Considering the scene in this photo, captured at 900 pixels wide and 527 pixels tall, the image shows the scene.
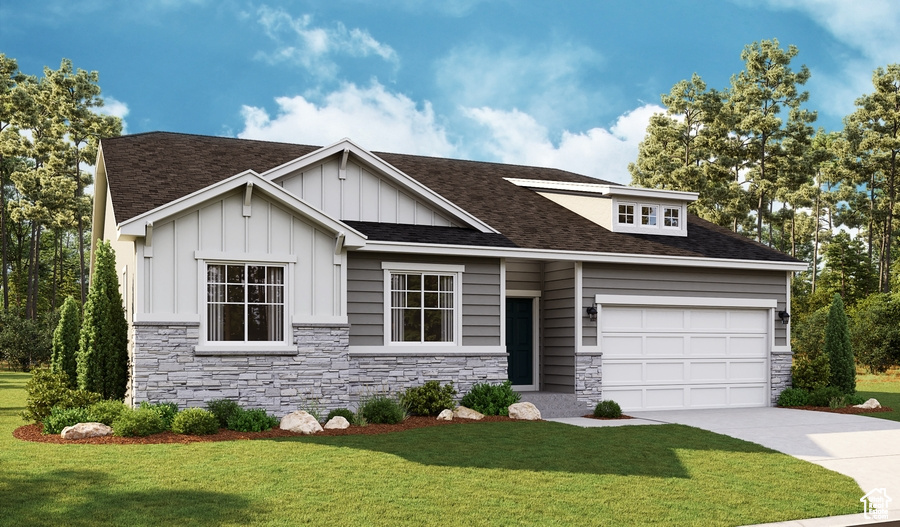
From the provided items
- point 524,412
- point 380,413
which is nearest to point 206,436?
point 380,413

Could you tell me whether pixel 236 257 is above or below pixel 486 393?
above

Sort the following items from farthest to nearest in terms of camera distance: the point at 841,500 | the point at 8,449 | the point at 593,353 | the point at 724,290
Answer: the point at 724,290
the point at 593,353
the point at 8,449
the point at 841,500

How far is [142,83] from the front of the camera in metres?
→ 46.2

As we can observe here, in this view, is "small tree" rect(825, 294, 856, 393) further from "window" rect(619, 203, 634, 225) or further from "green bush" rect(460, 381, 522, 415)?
"green bush" rect(460, 381, 522, 415)

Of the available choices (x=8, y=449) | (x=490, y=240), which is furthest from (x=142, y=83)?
(x=8, y=449)

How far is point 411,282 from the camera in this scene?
601 inches

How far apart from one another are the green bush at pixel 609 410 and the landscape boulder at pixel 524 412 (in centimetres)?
138

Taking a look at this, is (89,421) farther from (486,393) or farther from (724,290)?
(724,290)

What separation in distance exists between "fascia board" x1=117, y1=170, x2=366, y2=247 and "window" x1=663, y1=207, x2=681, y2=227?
8359 millimetres

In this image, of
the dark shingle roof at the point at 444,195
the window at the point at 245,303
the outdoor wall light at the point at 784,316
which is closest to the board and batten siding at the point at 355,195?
the dark shingle roof at the point at 444,195

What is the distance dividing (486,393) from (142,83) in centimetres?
3800

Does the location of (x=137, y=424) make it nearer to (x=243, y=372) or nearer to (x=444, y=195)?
(x=243, y=372)

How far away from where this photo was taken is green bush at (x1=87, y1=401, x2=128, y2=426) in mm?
11984

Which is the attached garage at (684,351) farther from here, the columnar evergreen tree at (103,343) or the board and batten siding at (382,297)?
the columnar evergreen tree at (103,343)
